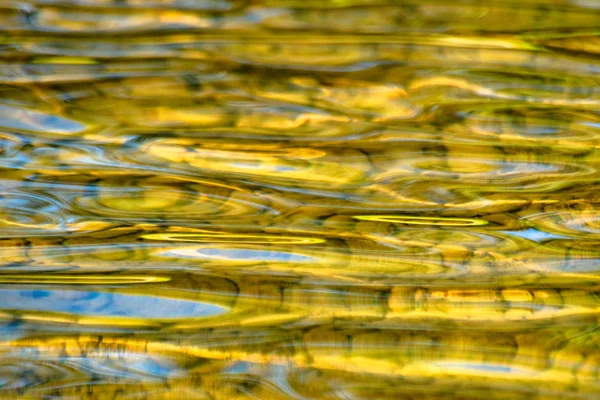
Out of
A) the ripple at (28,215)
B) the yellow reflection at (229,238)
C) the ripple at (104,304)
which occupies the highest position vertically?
the ripple at (28,215)

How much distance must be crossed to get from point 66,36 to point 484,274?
0.69 meters

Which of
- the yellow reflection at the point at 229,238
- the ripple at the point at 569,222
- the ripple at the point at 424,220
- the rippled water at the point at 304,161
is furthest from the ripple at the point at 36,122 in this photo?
the ripple at the point at 569,222

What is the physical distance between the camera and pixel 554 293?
3.05ft

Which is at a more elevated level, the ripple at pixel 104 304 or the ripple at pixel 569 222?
the ripple at pixel 569 222

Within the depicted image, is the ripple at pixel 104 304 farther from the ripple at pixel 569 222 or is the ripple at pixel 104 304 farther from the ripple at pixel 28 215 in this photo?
the ripple at pixel 569 222

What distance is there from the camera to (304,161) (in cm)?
99

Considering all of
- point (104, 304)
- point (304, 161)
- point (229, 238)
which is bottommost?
point (104, 304)

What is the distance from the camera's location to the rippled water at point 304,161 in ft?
3.05

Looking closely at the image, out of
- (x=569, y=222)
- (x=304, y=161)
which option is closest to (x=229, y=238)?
(x=304, y=161)

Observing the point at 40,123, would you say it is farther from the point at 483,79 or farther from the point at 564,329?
the point at 564,329

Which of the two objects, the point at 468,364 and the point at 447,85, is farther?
the point at 447,85

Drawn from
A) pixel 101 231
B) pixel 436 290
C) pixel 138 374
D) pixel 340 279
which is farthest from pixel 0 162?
pixel 436 290

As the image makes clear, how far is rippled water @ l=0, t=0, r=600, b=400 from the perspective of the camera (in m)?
0.93

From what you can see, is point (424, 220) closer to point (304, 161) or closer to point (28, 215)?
point (304, 161)
